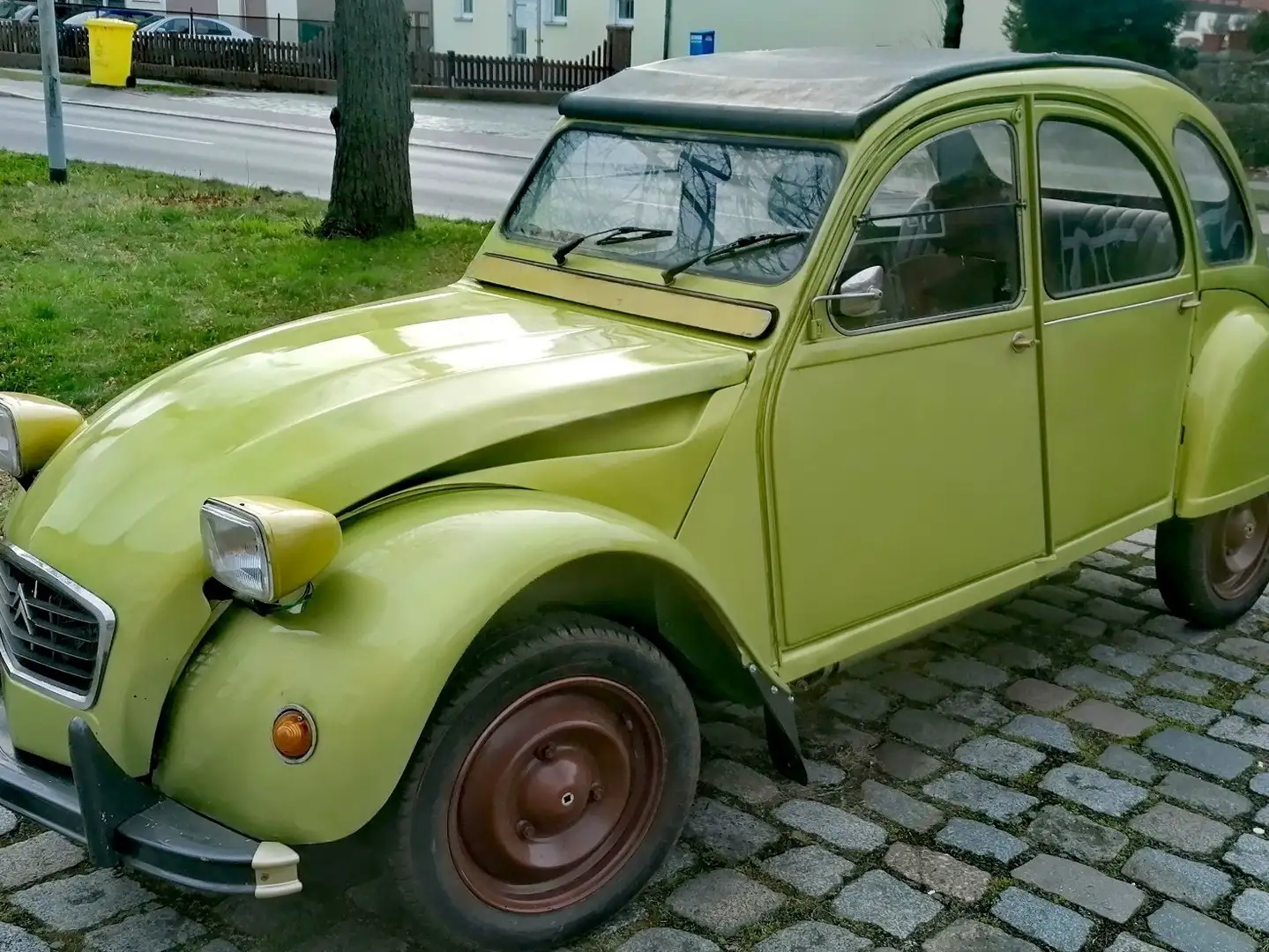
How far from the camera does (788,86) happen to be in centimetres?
367

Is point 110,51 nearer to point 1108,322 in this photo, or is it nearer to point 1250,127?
point 1250,127

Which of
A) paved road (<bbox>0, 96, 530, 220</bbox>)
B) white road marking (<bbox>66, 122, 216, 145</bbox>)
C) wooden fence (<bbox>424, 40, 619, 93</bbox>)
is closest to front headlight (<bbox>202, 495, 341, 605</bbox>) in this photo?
paved road (<bbox>0, 96, 530, 220</bbox>)

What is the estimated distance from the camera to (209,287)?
355 inches

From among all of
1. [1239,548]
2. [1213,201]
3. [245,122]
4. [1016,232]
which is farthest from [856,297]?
[245,122]

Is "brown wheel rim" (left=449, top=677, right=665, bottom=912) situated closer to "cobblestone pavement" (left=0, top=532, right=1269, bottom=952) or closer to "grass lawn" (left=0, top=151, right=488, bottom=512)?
"cobblestone pavement" (left=0, top=532, right=1269, bottom=952)

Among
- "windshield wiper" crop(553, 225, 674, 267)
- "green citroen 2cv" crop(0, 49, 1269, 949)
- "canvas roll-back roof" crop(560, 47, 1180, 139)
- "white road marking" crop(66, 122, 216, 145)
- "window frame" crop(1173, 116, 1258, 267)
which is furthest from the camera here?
"white road marking" crop(66, 122, 216, 145)

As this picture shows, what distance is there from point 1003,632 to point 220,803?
3.09 m

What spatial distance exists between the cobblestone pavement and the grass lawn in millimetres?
3461

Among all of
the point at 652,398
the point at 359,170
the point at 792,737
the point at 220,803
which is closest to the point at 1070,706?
the point at 792,737

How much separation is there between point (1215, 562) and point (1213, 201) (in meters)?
1.30

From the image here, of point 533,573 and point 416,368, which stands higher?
point 416,368

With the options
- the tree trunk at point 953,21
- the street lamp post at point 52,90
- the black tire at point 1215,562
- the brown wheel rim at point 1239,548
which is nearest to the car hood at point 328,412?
the black tire at point 1215,562

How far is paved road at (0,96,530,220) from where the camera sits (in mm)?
14344

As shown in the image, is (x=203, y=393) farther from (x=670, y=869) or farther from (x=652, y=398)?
(x=670, y=869)
